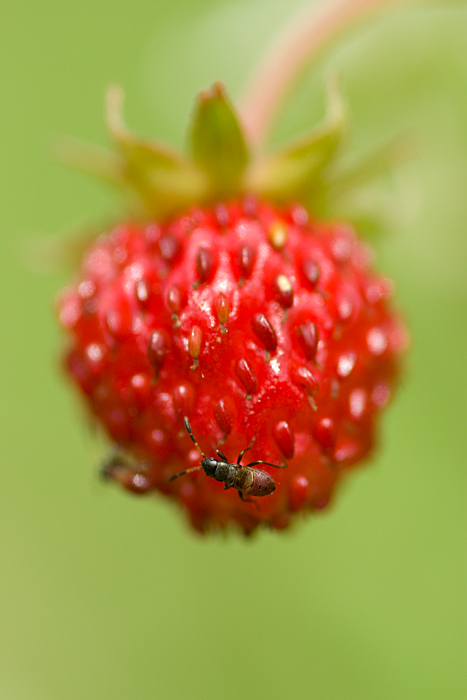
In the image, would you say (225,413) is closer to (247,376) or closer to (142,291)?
(247,376)

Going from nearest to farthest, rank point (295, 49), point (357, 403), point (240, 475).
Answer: point (240, 475) < point (357, 403) < point (295, 49)

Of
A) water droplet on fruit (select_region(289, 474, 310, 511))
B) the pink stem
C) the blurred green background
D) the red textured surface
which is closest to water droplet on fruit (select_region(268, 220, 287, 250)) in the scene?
the red textured surface

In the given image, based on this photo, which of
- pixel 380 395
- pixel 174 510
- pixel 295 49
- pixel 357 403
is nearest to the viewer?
pixel 357 403

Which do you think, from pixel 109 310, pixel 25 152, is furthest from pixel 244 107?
pixel 25 152

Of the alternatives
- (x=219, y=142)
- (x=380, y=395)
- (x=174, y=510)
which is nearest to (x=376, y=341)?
(x=380, y=395)

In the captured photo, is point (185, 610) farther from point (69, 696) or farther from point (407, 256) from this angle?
point (407, 256)

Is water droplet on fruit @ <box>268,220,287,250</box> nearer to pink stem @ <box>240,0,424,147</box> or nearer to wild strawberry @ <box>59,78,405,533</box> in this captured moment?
wild strawberry @ <box>59,78,405,533</box>
